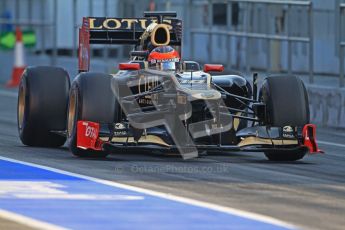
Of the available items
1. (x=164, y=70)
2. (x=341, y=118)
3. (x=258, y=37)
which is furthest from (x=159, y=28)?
(x=258, y=37)

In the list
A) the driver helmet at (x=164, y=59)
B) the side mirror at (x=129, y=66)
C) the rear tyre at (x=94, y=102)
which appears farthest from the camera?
the driver helmet at (x=164, y=59)

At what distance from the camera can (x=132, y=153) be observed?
1499cm


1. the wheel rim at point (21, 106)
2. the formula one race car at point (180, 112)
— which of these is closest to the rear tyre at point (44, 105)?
the wheel rim at point (21, 106)

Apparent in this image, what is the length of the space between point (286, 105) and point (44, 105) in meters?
3.02

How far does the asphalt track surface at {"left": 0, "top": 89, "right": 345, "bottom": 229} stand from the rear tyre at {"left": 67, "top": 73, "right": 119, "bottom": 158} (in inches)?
15.4

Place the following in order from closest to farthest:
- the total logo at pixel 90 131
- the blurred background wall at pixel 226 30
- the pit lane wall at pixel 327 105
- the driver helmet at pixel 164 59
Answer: the total logo at pixel 90 131 < the driver helmet at pixel 164 59 < the pit lane wall at pixel 327 105 < the blurred background wall at pixel 226 30

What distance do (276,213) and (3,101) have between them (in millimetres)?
15625

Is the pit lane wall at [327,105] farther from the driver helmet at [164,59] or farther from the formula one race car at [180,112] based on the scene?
the driver helmet at [164,59]

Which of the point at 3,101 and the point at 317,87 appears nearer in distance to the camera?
the point at 317,87

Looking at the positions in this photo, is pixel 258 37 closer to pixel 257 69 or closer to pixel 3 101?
pixel 257 69

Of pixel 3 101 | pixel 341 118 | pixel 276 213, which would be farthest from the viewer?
pixel 3 101

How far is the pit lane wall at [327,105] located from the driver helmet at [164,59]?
4.97 metres

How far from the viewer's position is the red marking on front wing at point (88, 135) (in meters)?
13.7

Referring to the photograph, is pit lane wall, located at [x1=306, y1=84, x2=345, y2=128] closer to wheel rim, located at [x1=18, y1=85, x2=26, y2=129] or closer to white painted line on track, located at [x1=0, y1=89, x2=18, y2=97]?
wheel rim, located at [x1=18, y1=85, x2=26, y2=129]
